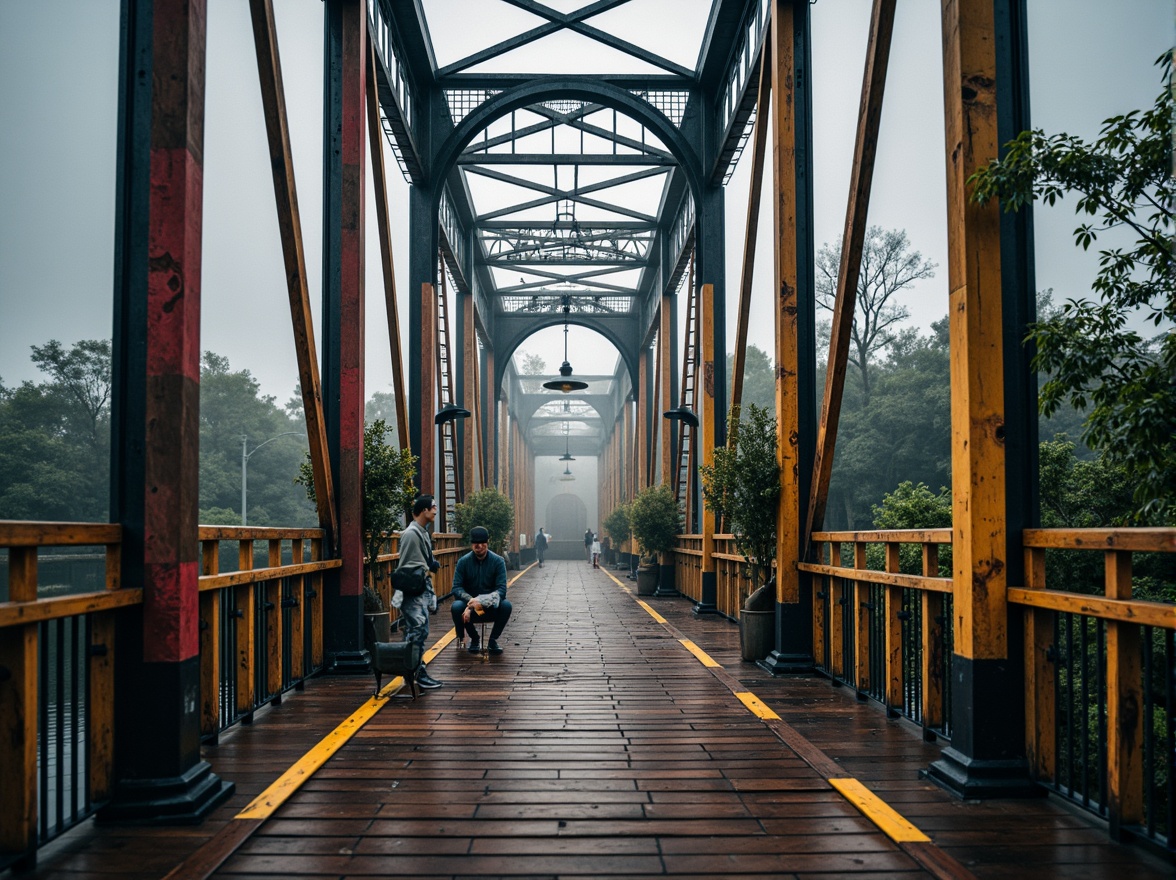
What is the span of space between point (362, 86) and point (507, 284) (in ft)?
52.3

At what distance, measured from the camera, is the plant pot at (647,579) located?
1622 centimetres

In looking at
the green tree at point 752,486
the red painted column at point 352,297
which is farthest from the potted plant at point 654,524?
the red painted column at point 352,297

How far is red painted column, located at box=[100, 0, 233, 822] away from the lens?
3.58 metres

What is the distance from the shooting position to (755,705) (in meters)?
5.73


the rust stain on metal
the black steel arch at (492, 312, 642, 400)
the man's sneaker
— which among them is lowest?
the man's sneaker

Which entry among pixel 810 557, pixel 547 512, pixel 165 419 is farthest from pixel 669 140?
pixel 547 512

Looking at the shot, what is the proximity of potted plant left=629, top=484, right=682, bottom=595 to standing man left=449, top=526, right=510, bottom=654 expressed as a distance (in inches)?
307

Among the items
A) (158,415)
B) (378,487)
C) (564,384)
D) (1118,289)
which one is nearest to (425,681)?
(378,487)

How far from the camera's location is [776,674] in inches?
272

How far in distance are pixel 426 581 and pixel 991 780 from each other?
3895 mm

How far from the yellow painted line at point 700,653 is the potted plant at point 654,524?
682 centimetres

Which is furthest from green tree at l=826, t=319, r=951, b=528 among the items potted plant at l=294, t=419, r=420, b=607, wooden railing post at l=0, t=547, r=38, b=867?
wooden railing post at l=0, t=547, r=38, b=867

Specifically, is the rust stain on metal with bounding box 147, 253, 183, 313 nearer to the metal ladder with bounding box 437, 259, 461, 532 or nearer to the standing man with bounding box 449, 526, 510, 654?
the standing man with bounding box 449, 526, 510, 654

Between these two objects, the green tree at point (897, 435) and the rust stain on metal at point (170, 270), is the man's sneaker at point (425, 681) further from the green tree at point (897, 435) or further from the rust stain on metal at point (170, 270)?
the green tree at point (897, 435)
